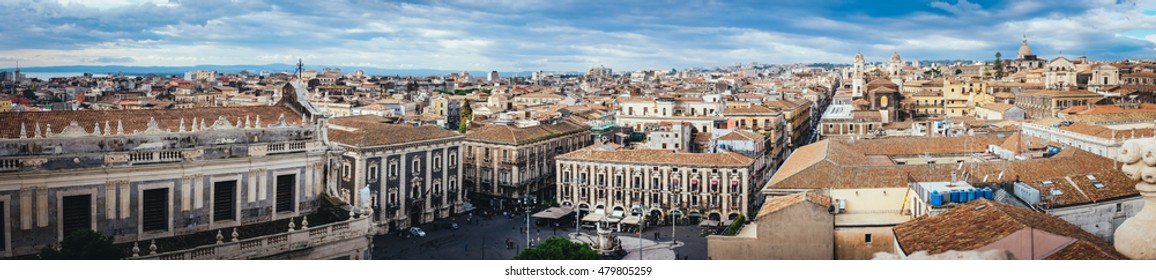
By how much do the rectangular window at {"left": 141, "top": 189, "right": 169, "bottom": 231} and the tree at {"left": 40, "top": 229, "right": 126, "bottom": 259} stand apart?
3.11 ft

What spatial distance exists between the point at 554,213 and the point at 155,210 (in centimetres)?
960

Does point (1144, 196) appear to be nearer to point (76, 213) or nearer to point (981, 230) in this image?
point (981, 230)

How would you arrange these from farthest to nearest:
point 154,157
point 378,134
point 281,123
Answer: point 378,134
point 281,123
point 154,157

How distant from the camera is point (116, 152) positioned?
8227 mm

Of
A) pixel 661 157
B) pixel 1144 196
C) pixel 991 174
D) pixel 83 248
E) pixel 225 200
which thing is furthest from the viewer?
pixel 661 157

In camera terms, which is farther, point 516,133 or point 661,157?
point 516,133

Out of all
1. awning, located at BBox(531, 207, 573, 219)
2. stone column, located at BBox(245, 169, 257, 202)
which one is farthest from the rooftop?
stone column, located at BBox(245, 169, 257, 202)

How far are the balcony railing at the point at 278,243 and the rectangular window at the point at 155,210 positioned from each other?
805 millimetres

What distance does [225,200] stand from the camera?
910 centimetres

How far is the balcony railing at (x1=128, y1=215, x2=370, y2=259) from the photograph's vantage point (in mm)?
7922

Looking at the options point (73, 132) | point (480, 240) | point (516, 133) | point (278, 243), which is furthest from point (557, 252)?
point (516, 133)

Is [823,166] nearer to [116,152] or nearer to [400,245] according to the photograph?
[400,245]

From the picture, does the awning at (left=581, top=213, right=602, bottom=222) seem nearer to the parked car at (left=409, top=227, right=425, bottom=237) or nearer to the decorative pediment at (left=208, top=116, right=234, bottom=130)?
the parked car at (left=409, top=227, right=425, bottom=237)
